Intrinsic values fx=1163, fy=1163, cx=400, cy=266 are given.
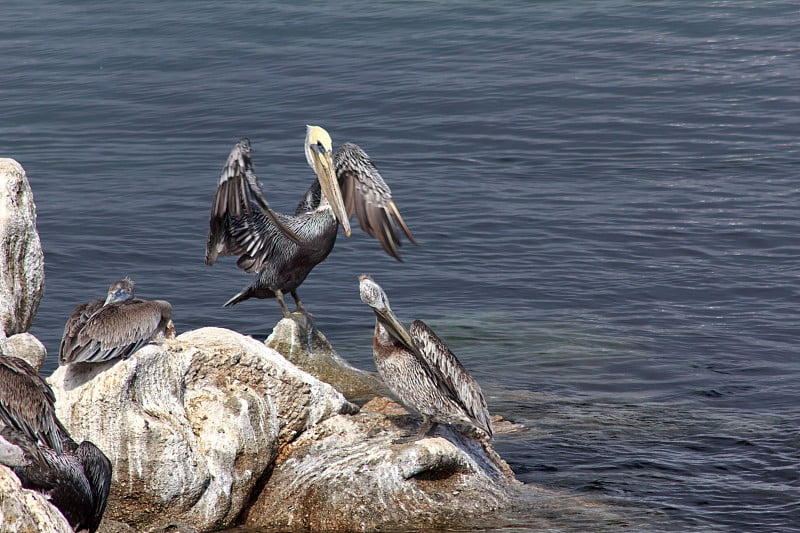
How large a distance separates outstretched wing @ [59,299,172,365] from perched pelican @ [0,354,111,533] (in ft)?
2.14

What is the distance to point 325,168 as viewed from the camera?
8.22 meters

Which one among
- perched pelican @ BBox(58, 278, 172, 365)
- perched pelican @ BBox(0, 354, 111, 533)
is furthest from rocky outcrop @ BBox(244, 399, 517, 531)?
perched pelican @ BBox(0, 354, 111, 533)

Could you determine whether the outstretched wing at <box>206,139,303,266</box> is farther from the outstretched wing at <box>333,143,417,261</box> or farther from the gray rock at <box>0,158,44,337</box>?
the gray rock at <box>0,158,44,337</box>

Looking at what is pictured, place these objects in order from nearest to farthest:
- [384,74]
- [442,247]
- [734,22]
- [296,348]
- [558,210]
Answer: [296,348] → [442,247] → [558,210] → [384,74] → [734,22]

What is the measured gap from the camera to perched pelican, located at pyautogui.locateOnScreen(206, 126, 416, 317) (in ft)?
26.7

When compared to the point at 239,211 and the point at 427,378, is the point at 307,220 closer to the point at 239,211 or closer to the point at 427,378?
the point at 239,211

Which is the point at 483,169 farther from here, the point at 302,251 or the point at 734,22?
the point at 734,22

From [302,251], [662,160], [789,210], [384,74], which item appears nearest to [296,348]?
[302,251]

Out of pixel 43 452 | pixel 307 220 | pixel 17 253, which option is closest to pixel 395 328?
pixel 307 220

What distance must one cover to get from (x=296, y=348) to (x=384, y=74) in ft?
40.7

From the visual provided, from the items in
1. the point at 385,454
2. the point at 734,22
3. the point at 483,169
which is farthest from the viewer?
the point at 734,22

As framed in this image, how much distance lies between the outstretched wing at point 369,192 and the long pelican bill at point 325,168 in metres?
0.12

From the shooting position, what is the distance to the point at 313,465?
6.05m

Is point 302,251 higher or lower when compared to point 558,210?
higher
